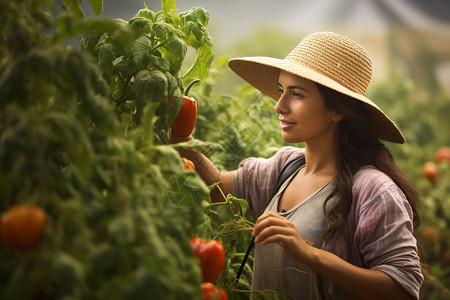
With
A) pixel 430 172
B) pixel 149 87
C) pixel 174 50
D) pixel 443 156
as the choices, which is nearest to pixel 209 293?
pixel 149 87

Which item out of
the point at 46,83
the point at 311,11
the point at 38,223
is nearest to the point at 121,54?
the point at 46,83

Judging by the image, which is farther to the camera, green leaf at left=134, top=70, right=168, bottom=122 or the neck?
the neck

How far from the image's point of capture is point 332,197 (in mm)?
1084

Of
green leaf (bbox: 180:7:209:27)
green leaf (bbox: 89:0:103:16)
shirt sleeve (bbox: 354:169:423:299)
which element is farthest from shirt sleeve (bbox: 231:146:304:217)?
green leaf (bbox: 89:0:103:16)

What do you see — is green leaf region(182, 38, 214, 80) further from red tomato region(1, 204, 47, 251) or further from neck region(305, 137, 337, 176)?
red tomato region(1, 204, 47, 251)

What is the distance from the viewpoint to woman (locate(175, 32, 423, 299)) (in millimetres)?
947

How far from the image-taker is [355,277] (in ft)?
3.10

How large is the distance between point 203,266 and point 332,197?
0.42m

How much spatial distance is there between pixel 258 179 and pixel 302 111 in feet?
0.87

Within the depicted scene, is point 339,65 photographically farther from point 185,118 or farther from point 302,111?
point 185,118

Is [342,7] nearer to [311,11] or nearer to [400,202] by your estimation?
[311,11]

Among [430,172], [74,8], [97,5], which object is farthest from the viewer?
[430,172]

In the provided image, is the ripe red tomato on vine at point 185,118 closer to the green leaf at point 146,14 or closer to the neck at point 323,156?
the green leaf at point 146,14

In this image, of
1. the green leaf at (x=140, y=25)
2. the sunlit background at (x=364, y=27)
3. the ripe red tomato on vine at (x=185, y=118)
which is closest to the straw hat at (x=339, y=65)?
the ripe red tomato on vine at (x=185, y=118)
